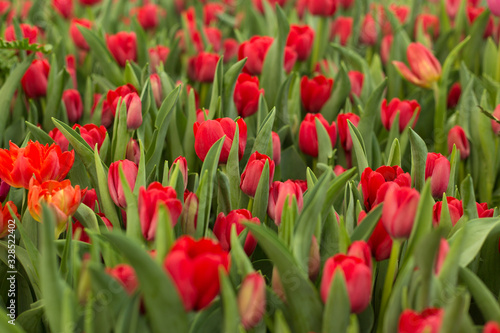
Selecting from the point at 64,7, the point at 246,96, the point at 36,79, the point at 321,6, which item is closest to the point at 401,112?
the point at 246,96

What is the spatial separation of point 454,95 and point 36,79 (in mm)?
943

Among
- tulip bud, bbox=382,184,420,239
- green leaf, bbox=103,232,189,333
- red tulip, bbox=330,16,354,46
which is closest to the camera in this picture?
green leaf, bbox=103,232,189,333

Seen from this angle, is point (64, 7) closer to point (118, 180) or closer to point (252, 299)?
point (118, 180)

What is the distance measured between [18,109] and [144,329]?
2.67 feet

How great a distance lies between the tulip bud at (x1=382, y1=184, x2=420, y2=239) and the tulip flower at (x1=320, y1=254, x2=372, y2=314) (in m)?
0.07

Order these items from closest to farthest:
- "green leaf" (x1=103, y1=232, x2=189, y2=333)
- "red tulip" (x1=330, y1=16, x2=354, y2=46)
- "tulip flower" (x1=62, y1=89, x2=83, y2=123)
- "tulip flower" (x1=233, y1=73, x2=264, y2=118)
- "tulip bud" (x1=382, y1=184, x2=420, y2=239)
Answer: "green leaf" (x1=103, y1=232, x2=189, y2=333), "tulip bud" (x1=382, y1=184, x2=420, y2=239), "tulip flower" (x1=233, y1=73, x2=264, y2=118), "tulip flower" (x1=62, y1=89, x2=83, y2=123), "red tulip" (x1=330, y1=16, x2=354, y2=46)

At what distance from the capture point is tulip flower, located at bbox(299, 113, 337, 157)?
3.32 feet

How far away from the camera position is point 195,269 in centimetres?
50

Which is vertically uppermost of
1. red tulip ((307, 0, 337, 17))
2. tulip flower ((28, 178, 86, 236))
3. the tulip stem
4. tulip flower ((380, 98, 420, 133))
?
red tulip ((307, 0, 337, 17))

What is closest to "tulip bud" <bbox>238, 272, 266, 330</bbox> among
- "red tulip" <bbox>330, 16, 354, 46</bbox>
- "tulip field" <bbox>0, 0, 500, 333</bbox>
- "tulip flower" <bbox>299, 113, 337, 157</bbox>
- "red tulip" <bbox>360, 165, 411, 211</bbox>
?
"tulip field" <bbox>0, 0, 500, 333</bbox>

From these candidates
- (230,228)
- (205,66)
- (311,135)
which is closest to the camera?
(230,228)

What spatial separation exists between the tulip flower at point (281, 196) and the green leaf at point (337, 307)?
0.50 feet

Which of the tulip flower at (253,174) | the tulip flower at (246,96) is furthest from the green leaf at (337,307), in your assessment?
the tulip flower at (246,96)

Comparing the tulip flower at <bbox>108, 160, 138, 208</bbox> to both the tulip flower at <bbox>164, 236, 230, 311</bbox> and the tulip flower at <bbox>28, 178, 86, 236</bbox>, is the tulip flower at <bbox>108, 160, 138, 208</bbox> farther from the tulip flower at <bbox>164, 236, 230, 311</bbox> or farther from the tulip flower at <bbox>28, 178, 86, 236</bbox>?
the tulip flower at <bbox>164, 236, 230, 311</bbox>
